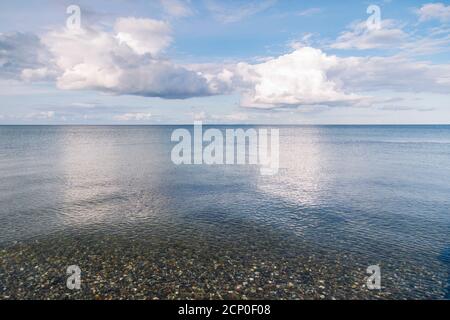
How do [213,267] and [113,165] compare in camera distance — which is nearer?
[213,267]

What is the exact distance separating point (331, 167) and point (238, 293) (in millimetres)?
57677

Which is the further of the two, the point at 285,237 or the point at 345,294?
the point at 285,237

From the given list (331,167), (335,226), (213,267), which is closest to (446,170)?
(331,167)

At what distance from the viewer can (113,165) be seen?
6912 centimetres

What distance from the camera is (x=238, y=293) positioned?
58.2 feet

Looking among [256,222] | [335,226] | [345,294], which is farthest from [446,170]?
[345,294]

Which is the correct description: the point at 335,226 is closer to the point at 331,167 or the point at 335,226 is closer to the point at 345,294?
the point at 345,294
